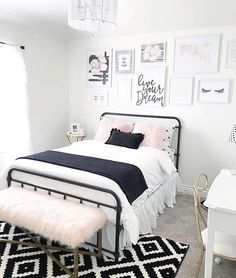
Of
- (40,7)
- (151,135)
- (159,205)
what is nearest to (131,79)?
(151,135)

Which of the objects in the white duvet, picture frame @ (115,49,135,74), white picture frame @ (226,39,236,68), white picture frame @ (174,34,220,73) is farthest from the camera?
picture frame @ (115,49,135,74)

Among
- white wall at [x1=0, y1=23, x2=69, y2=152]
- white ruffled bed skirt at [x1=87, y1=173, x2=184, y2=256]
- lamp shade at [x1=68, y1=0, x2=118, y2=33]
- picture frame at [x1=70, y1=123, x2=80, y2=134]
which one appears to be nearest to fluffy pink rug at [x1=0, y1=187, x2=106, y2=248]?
white ruffled bed skirt at [x1=87, y1=173, x2=184, y2=256]

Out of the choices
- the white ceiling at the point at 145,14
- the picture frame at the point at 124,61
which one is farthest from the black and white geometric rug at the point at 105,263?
the picture frame at the point at 124,61

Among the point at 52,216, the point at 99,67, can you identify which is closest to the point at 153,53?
the point at 99,67

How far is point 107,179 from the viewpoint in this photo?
2.15 meters

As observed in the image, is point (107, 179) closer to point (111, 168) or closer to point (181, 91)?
point (111, 168)

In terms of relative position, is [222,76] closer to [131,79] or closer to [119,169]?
[131,79]

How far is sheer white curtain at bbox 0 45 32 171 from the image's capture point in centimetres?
330

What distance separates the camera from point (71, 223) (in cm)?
183

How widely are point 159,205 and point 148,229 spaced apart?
0.44 meters

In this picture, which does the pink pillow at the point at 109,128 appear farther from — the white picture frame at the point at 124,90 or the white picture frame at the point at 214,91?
the white picture frame at the point at 214,91

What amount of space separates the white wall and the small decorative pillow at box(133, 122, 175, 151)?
1.45 metres

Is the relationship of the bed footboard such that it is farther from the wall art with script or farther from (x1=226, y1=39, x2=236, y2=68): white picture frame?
(x1=226, y1=39, x2=236, y2=68): white picture frame

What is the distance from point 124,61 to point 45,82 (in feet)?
4.01
